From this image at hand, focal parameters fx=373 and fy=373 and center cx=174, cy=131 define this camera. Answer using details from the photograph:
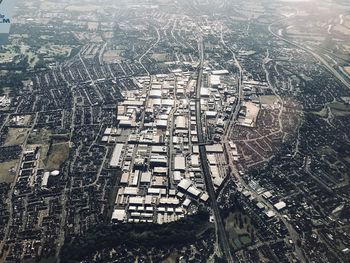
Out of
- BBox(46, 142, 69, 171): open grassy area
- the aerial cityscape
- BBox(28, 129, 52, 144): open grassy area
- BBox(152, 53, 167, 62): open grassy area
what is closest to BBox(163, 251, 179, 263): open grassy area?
the aerial cityscape

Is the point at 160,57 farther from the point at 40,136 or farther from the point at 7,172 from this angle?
the point at 7,172

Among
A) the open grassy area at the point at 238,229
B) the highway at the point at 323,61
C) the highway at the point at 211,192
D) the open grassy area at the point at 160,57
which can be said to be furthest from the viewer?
the open grassy area at the point at 160,57

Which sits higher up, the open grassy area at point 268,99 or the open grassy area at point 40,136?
the open grassy area at point 268,99

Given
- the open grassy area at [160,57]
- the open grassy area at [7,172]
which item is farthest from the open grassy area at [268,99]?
the open grassy area at [7,172]

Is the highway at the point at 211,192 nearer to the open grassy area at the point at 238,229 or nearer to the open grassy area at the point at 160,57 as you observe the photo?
the open grassy area at the point at 238,229

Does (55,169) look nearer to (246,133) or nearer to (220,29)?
(246,133)

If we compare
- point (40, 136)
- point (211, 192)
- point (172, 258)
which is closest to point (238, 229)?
point (211, 192)
